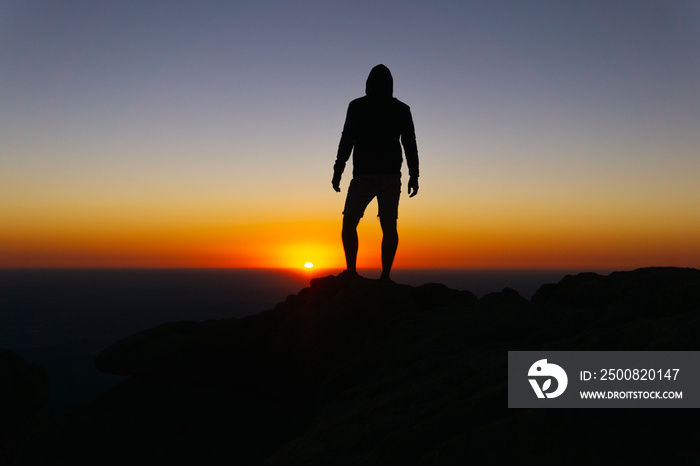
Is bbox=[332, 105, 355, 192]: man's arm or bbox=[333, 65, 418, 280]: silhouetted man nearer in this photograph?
bbox=[333, 65, 418, 280]: silhouetted man

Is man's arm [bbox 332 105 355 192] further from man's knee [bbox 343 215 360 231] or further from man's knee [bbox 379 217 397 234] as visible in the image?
man's knee [bbox 379 217 397 234]

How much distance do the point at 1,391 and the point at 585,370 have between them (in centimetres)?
1229

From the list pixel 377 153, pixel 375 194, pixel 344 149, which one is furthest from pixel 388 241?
pixel 344 149

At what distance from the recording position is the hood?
8.16 m

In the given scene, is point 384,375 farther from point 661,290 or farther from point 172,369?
point 172,369

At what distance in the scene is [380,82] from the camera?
8148 mm

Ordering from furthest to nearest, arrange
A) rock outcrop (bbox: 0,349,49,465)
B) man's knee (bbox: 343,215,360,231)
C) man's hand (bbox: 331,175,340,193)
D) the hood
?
rock outcrop (bbox: 0,349,49,465), man's hand (bbox: 331,175,340,193), man's knee (bbox: 343,215,360,231), the hood

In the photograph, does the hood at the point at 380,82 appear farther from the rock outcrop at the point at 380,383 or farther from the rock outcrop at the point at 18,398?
the rock outcrop at the point at 18,398

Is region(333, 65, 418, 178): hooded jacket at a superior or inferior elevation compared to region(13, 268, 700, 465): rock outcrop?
superior

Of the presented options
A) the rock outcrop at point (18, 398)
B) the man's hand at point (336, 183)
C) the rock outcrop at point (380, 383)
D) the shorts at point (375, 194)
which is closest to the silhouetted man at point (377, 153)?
the shorts at point (375, 194)

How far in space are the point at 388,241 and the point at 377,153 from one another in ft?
4.63

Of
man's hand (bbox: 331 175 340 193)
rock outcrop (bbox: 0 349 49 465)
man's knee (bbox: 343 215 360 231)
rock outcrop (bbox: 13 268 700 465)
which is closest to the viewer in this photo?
rock outcrop (bbox: 13 268 700 465)

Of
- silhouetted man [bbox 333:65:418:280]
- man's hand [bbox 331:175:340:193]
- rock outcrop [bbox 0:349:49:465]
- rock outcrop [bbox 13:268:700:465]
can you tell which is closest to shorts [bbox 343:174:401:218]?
silhouetted man [bbox 333:65:418:280]

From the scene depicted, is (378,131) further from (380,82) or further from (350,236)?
(350,236)
